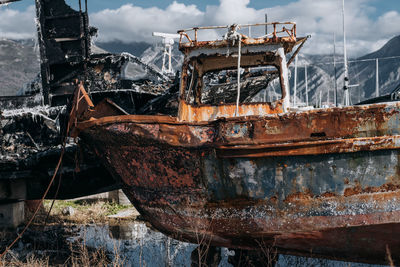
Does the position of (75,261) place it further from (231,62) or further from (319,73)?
(319,73)

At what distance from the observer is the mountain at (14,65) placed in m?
37.4

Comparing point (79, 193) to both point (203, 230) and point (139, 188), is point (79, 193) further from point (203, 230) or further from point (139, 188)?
point (203, 230)

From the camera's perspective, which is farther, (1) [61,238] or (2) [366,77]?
(2) [366,77]

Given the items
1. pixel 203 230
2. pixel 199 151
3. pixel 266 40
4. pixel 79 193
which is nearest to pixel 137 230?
pixel 79 193

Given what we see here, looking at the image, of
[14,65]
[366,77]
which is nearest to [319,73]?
[366,77]

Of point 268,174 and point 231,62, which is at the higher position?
point 231,62

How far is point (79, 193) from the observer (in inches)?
247

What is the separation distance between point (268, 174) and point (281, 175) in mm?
130

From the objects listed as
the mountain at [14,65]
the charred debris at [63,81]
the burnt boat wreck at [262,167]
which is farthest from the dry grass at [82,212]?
the mountain at [14,65]

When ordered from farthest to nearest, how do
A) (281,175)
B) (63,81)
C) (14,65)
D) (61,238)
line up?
1. (14,65)
2. (63,81)
3. (61,238)
4. (281,175)

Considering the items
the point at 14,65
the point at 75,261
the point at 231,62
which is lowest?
the point at 75,261

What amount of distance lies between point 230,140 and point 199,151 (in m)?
0.36

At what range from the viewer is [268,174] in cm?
377

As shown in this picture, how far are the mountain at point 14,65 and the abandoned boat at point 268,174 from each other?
116 feet
